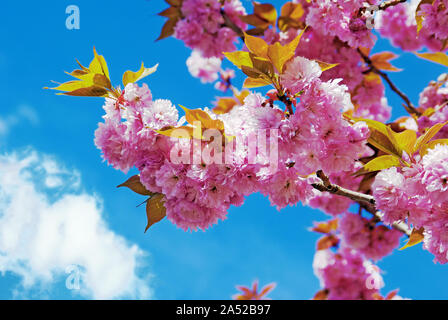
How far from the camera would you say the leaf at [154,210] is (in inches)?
50.2

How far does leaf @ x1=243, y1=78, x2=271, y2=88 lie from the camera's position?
1.12m

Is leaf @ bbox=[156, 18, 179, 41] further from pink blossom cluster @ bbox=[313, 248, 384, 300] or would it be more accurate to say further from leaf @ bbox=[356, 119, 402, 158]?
pink blossom cluster @ bbox=[313, 248, 384, 300]

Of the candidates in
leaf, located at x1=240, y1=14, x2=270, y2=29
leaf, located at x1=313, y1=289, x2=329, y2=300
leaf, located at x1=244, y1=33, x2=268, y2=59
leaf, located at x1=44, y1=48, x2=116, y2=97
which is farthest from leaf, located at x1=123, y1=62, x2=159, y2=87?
leaf, located at x1=313, y1=289, x2=329, y2=300

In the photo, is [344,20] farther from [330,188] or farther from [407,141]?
[330,188]

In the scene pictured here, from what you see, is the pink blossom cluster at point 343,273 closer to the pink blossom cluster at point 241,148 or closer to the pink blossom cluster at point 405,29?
the pink blossom cluster at point 405,29

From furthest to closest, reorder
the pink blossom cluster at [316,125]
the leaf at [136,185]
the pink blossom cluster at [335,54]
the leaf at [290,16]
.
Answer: the leaf at [290,16]
the pink blossom cluster at [335,54]
the leaf at [136,185]
the pink blossom cluster at [316,125]

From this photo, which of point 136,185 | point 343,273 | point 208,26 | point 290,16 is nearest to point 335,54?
point 290,16

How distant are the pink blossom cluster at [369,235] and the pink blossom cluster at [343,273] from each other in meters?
0.35

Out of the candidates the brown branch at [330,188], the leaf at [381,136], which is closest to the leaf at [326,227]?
the brown branch at [330,188]

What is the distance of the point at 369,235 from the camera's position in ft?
9.64

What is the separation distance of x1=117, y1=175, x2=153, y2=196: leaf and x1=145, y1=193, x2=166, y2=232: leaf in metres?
0.03

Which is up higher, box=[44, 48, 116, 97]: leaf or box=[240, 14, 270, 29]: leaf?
box=[240, 14, 270, 29]: leaf
